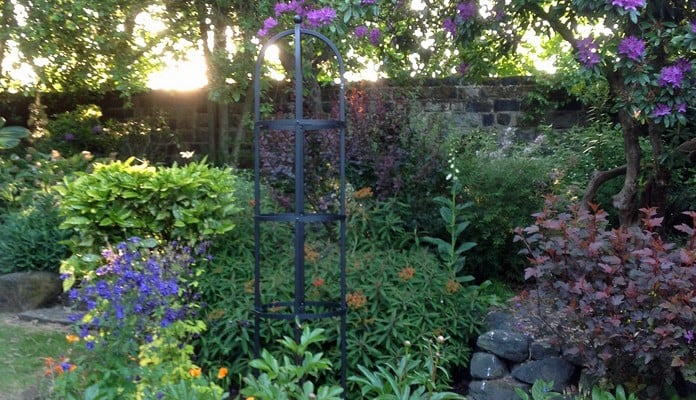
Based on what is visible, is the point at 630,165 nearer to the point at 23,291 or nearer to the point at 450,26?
the point at 450,26

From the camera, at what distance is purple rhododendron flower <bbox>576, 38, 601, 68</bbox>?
4.88 m

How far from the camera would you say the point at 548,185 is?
6453 mm

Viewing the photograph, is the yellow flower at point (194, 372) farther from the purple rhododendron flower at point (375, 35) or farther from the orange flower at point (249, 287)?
the purple rhododendron flower at point (375, 35)

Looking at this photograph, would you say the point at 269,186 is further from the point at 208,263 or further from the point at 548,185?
the point at 548,185

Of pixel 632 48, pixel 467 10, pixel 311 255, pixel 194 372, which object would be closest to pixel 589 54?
pixel 632 48

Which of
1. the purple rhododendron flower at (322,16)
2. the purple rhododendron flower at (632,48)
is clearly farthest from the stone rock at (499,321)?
the purple rhododendron flower at (322,16)

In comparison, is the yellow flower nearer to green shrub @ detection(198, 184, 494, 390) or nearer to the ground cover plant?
green shrub @ detection(198, 184, 494, 390)

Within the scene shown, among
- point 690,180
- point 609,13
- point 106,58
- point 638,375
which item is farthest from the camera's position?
point 106,58

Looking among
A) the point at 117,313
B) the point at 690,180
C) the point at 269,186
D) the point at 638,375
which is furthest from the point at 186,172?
the point at 690,180

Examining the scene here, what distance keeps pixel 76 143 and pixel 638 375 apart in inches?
334

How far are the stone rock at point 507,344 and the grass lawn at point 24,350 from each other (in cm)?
256

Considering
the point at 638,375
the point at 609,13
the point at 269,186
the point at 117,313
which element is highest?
the point at 609,13

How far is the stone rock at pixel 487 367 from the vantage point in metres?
4.73

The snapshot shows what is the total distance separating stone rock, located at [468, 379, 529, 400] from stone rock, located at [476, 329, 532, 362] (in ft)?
0.51
